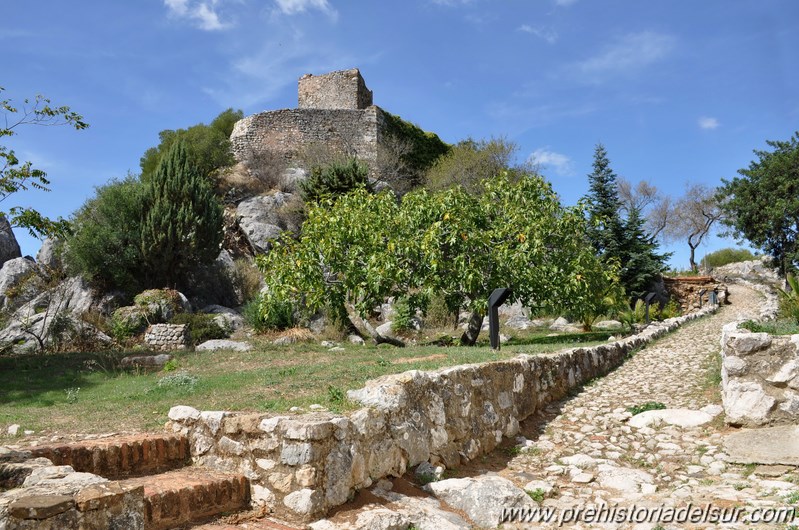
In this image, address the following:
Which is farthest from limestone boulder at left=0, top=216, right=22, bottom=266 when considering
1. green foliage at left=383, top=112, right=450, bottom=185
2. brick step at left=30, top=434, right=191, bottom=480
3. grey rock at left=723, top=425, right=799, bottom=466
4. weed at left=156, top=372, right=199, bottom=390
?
grey rock at left=723, top=425, right=799, bottom=466

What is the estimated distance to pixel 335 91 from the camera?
35969 mm

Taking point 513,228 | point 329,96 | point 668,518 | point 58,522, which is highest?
point 329,96

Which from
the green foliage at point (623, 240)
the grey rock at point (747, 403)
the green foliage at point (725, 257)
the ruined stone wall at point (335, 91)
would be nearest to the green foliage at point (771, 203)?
the green foliage at point (623, 240)

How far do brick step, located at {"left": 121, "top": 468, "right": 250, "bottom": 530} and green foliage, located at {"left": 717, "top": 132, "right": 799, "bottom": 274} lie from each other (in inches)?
1148

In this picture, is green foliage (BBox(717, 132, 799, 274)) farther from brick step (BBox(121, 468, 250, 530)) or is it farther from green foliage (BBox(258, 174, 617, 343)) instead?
brick step (BBox(121, 468, 250, 530))

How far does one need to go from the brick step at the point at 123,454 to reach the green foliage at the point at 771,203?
29173 mm

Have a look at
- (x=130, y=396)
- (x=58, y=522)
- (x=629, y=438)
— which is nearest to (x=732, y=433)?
(x=629, y=438)

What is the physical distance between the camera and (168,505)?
155 inches

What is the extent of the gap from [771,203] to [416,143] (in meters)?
18.1

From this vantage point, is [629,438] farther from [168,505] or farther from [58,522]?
[58,522]

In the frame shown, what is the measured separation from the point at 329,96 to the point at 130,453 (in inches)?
1325

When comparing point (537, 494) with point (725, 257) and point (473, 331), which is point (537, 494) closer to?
point (473, 331)

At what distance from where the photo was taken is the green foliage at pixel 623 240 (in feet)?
85.1

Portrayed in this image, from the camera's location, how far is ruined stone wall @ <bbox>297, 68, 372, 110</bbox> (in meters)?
35.6
